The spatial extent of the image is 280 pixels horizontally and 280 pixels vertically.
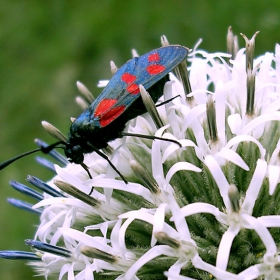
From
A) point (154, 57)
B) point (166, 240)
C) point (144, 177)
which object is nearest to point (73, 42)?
point (154, 57)

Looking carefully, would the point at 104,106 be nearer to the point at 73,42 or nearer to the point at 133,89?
the point at 133,89

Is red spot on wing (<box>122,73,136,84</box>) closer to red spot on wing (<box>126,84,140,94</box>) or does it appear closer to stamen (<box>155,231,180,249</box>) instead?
red spot on wing (<box>126,84,140,94</box>)

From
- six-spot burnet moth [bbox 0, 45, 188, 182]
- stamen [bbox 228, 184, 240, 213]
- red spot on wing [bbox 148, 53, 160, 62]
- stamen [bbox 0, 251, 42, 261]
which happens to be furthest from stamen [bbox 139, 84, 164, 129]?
stamen [bbox 0, 251, 42, 261]

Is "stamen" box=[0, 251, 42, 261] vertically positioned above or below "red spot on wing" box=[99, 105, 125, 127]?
below

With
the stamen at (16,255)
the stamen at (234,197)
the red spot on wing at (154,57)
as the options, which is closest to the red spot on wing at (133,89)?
the red spot on wing at (154,57)

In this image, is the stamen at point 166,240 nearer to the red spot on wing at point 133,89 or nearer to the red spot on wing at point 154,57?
the red spot on wing at point 133,89

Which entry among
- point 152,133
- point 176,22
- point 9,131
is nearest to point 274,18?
point 176,22
